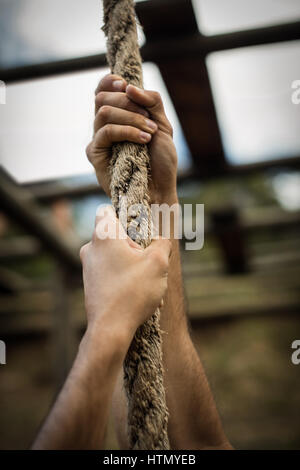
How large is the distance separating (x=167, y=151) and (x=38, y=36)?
2.47ft

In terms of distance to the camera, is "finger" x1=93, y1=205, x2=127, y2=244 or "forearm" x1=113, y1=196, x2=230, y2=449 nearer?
"finger" x1=93, y1=205, x2=127, y2=244

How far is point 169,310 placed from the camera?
0.78 metres

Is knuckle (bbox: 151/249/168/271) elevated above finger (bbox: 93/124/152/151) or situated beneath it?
situated beneath

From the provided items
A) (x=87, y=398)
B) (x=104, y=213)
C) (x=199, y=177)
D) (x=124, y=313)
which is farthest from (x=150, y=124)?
(x=199, y=177)

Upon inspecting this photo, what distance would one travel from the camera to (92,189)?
1.81 meters

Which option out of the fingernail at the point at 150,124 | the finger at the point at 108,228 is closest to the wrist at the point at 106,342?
the finger at the point at 108,228

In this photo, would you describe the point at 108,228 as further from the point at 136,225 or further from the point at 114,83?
the point at 114,83

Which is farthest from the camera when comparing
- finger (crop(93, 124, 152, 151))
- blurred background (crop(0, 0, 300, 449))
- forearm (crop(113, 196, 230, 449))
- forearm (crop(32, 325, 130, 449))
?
blurred background (crop(0, 0, 300, 449))

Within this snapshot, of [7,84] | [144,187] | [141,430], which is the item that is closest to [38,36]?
[7,84]

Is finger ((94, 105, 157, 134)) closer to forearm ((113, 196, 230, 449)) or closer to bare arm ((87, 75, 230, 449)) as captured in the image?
bare arm ((87, 75, 230, 449))

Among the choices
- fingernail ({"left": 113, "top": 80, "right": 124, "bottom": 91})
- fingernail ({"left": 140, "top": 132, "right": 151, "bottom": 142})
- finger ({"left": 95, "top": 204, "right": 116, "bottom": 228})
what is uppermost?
fingernail ({"left": 113, "top": 80, "right": 124, "bottom": 91})

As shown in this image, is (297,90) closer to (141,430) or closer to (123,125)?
(123,125)

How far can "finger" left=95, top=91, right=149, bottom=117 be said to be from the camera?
0.68m

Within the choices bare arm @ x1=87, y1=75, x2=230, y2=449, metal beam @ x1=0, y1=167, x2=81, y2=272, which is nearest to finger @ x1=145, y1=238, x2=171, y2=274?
bare arm @ x1=87, y1=75, x2=230, y2=449
